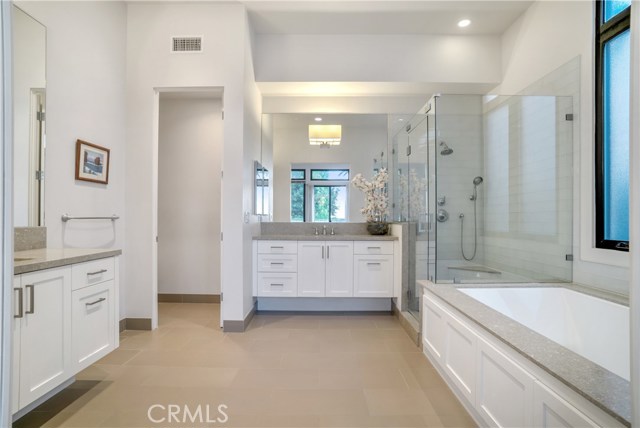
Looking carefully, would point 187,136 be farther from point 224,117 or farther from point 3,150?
point 3,150

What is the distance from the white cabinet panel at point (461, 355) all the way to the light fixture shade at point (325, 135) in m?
2.68

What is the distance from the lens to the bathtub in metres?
1.88

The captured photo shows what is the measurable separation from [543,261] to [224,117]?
10.5ft

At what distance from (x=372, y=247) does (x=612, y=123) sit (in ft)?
7.50

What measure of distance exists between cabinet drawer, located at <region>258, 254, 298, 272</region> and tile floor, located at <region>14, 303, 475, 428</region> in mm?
685

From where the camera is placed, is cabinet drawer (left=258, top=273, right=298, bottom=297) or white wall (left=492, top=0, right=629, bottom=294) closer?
white wall (left=492, top=0, right=629, bottom=294)

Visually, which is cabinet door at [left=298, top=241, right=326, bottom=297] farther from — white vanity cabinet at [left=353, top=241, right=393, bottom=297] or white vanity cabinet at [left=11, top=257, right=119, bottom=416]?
white vanity cabinet at [left=11, top=257, right=119, bottom=416]

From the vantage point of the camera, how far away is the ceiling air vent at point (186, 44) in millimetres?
3158

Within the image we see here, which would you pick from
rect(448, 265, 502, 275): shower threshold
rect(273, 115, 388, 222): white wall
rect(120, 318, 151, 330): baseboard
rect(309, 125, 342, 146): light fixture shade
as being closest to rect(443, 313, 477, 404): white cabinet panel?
rect(448, 265, 502, 275): shower threshold

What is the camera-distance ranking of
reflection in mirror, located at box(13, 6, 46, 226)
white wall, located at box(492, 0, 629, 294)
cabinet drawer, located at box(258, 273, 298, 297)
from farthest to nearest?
cabinet drawer, located at box(258, 273, 298, 297) < white wall, located at box(492, 0, 629, 294) < reflection in mirror, located at box(13, 6, 46, 226)

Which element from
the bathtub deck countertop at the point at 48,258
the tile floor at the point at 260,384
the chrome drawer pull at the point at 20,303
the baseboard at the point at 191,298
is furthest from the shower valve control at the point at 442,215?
the baseboard at the point at 191,298

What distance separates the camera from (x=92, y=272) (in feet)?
6.42

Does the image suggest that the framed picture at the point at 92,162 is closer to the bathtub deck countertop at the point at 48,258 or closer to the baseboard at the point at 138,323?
the bathtub deck countertop at the point at 48,258

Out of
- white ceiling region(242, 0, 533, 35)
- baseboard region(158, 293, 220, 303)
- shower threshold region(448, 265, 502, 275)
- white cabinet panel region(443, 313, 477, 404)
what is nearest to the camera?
white cabinet panel region(443, 313, 477, 404)
